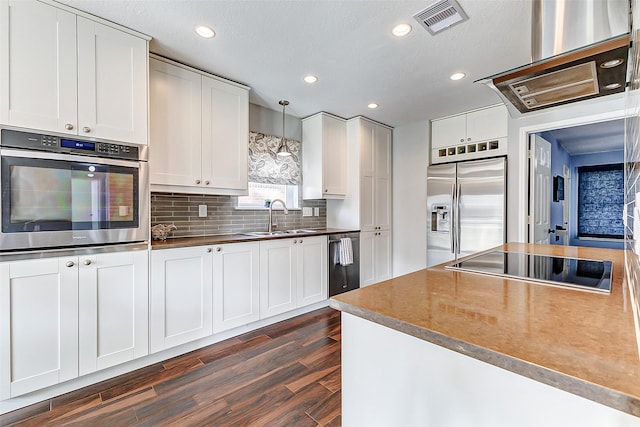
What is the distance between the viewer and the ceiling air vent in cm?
178

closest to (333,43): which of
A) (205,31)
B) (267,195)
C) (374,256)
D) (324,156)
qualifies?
(205,31)

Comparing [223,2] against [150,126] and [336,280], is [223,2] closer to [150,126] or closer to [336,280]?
[150,126]

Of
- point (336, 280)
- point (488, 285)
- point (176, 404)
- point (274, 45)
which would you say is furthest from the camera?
point (336, 280)

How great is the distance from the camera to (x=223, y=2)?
69.2 inches

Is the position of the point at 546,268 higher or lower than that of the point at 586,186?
lower

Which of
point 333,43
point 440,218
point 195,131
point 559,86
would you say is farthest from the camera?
point 440,218

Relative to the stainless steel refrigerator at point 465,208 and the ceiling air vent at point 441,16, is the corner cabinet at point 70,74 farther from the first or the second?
the stainless steel refrigerator at point 465,208

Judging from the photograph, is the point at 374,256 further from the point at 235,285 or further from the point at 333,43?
the point at 333,43

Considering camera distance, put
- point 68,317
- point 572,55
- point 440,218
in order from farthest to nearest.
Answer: point 440,218
point 68,317
point 572,55

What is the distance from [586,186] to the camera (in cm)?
602

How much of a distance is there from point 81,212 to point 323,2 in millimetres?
1997

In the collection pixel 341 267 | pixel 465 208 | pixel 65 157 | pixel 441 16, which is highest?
pixel 441 16

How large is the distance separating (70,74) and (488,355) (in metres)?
2.54

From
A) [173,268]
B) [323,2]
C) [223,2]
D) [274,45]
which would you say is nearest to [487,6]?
[323,2]
